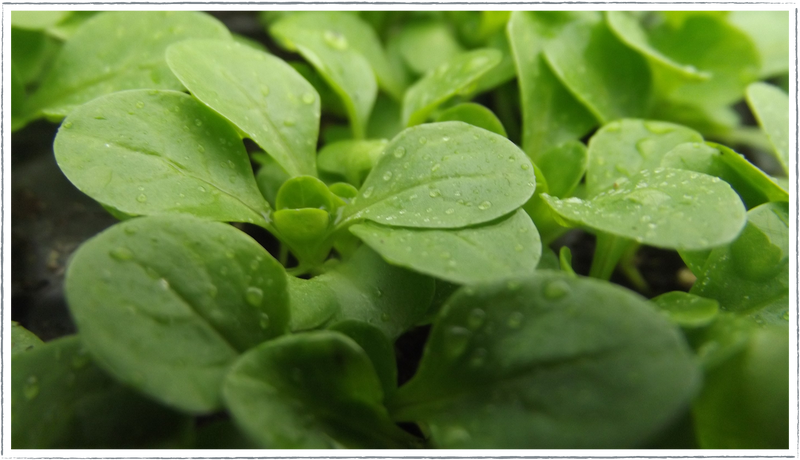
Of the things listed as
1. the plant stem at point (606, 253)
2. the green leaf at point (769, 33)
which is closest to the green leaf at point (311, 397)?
the plant stem at point (606, 253)

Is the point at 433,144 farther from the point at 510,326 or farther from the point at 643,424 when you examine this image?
the point at 643,424

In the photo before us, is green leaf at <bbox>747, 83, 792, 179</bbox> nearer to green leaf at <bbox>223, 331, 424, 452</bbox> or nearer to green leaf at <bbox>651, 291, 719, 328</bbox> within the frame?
green leaf at <bbox>651, 291, 719, 328</bbox>

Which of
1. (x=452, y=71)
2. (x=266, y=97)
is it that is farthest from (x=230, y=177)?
(x=452, y=71)

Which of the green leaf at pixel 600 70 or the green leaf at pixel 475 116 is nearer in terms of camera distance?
the green leaf at pixel 475 116

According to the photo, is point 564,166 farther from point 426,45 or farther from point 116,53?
point 116,53

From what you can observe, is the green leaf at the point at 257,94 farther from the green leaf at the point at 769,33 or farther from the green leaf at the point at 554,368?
the green leaf at the point at 769,33

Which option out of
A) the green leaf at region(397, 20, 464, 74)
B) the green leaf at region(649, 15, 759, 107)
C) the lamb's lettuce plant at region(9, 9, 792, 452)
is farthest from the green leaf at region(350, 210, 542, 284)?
the green leaf at region(649, 15, 759, 107)
